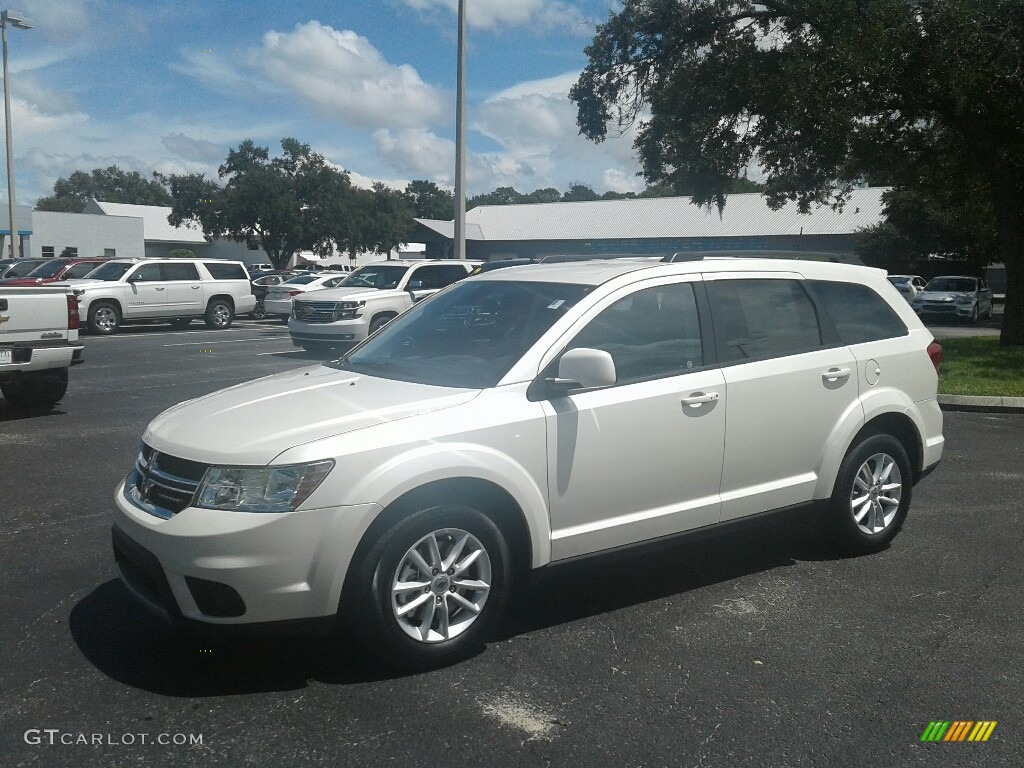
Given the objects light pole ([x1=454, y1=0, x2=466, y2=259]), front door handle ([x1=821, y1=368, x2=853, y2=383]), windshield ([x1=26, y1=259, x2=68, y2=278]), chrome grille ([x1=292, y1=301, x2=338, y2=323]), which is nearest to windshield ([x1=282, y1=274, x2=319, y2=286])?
windshield ([x1=26, y1=259, x2=68, y2=278])

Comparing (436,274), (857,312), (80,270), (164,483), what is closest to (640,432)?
(857,312)

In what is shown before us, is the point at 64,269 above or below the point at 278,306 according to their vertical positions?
above

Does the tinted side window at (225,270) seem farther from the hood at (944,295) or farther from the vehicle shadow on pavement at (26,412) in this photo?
the hood at (944,295)

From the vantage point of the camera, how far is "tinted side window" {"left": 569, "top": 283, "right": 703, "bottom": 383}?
4.86 m

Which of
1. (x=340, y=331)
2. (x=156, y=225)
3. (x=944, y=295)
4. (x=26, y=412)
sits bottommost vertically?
(x=26, y=412)

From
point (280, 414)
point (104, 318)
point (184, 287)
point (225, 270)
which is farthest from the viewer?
point (225, 270)

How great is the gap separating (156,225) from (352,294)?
70.3 meters

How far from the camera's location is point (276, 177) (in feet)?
188

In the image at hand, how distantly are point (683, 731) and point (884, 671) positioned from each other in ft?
3.72

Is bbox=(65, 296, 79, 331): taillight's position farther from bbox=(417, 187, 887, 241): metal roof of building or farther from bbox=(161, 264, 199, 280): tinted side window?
bbox=(417, 187, 887, 241): metal roof of building

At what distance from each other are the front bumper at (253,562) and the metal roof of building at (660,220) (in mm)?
49620

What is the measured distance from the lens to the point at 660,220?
60844 millimetres

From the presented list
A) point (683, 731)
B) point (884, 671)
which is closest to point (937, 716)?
point (884, 671)

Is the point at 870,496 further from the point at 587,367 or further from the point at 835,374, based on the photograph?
the point at 587,367
